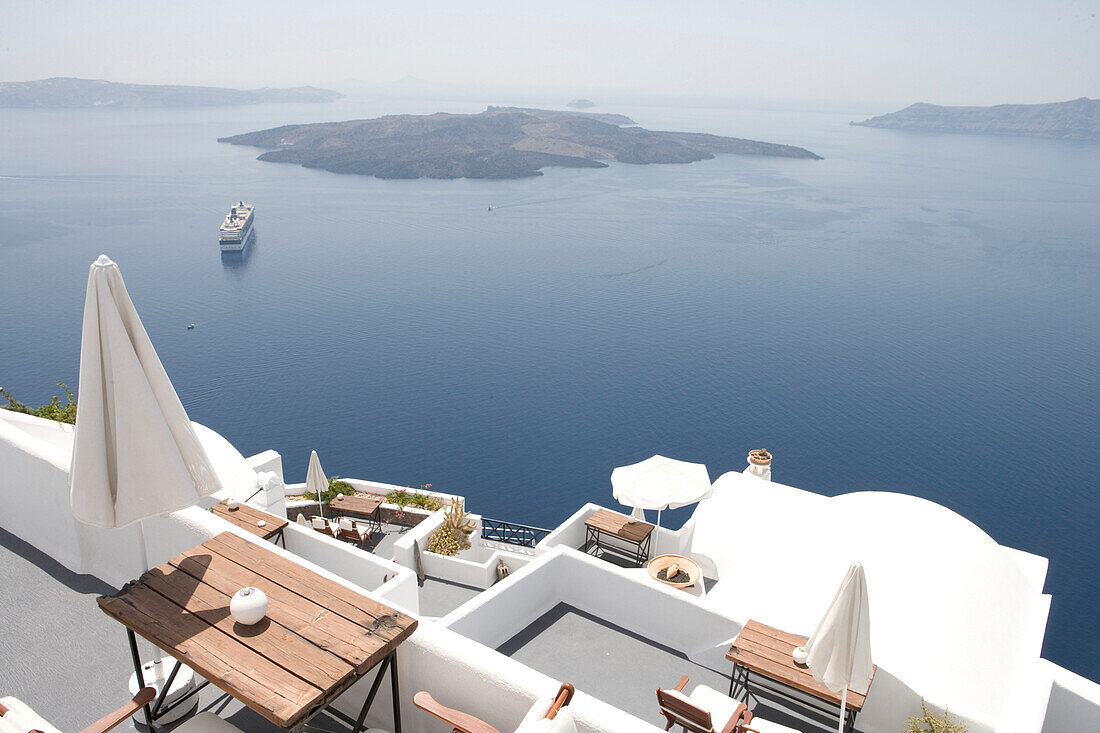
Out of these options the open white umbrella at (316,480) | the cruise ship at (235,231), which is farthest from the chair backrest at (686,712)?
the cruise ship at (235,231)

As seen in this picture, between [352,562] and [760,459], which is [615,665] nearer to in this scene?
[352,562]

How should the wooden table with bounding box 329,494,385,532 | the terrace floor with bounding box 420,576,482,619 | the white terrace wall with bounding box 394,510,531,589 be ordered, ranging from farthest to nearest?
1. the wooden table with bounding box 329,494,385,532
2. the white terrace wall with bounding box 394,510,531,589
3. the terrace floor with bounding box 420,576,482,619

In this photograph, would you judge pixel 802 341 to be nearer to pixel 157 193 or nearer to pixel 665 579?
pixel 665 579

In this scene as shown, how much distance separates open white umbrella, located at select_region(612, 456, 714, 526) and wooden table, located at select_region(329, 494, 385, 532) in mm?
5796

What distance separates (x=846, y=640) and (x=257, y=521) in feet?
20.9

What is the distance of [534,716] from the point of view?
11.3 feet

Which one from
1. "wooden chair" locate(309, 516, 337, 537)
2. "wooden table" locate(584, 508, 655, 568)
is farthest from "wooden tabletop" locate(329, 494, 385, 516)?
"wooden table" locate(584, 508, 655, 568)

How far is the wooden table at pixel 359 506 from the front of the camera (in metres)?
15.1

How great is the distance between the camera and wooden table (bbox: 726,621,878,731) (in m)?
6.08

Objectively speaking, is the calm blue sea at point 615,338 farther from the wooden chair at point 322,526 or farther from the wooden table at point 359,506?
the wooden table at point 359,506

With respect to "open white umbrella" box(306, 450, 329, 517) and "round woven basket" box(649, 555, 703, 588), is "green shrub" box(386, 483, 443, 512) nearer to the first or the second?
"open white umbrella" box(306, 450, 329, 517)

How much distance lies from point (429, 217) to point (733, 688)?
10286 centimetres

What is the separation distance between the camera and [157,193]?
114 m

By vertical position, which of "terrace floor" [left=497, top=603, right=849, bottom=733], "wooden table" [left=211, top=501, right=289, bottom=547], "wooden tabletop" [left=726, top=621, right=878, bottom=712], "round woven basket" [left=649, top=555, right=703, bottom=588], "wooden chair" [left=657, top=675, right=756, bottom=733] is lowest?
"round woven basket" [left=649, top=555, right=703, bottom=588]
